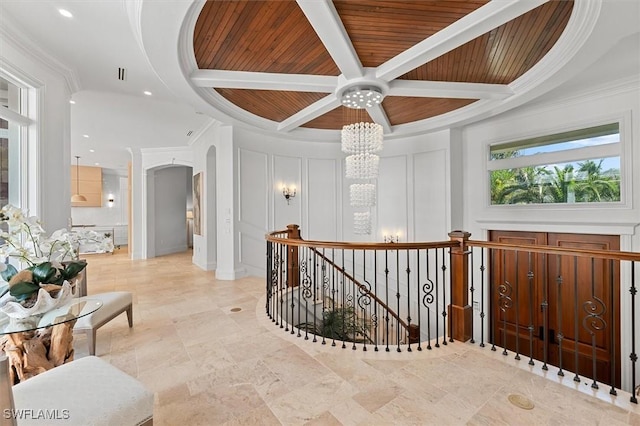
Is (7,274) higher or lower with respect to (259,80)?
lower

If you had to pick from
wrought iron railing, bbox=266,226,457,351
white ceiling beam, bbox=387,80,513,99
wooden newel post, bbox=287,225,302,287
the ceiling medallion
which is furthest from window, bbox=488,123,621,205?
wooden newel post, bbox=287,225,302,287

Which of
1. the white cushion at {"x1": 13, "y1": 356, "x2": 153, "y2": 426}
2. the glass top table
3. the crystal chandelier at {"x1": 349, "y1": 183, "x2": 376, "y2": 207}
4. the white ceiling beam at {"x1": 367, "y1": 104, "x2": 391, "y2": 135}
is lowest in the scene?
the white cushion at {"x1": 13, "y1": 356, "x2": 153, "y2": 426}

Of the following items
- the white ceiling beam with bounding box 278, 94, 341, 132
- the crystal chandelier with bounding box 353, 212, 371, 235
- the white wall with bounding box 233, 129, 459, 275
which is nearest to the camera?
the white ceiling beam with bounding box 278, 94, 341, 132

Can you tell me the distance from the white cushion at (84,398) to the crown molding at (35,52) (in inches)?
133

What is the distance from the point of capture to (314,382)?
217cm

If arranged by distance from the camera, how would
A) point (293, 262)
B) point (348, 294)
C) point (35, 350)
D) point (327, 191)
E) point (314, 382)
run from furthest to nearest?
1. point (327, 191)
2. point (348, 294)
3. point (293, 262)
4. point (314, 382)
5. point (35, 350)

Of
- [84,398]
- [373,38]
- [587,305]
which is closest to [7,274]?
[84,398]

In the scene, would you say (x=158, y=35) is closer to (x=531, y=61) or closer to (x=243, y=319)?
(x=243, y=319)

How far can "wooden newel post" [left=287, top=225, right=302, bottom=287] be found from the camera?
4.25 m

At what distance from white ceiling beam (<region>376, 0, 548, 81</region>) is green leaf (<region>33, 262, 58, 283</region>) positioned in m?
3.61

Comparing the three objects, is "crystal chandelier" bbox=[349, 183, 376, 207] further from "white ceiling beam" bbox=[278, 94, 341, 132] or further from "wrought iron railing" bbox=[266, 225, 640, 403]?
"white ceiling beam" bbox=[278, 94, 341, 132]

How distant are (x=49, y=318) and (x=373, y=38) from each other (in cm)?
346

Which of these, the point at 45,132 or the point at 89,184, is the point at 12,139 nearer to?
the point at 45,132

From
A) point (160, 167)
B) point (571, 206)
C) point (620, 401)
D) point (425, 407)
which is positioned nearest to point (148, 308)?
point (425, 407)
